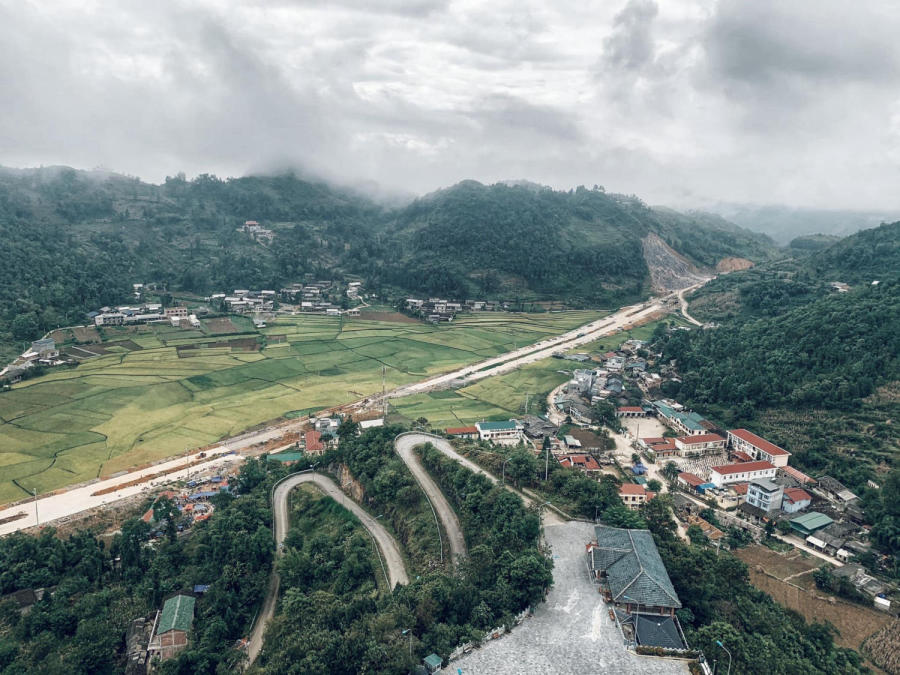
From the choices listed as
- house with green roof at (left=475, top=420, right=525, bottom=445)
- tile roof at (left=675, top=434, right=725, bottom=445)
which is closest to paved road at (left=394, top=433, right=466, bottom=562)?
house with green roof at (left=475, top=420, right=525, bottom=445)

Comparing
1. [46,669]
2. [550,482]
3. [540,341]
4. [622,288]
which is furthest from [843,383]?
[622,288]

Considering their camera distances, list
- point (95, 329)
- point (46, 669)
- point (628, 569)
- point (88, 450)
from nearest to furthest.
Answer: point (628, 569)
point (46, 669)
point (88, 450)
point (95, 329)

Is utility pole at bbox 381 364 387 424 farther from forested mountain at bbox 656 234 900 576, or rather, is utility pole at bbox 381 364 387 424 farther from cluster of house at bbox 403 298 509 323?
forested mountain at bbox 656 234 900 576

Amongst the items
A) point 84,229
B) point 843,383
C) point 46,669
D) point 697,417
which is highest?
point 84,229

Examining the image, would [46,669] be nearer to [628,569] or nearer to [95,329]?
[628,569]

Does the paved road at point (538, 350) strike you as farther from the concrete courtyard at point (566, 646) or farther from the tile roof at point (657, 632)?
the tile roof at point (657, 632)

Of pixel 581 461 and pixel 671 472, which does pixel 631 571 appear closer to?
pixel 581 461

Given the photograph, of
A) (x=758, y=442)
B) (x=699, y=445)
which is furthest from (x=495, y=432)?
(x=758, y=442)
